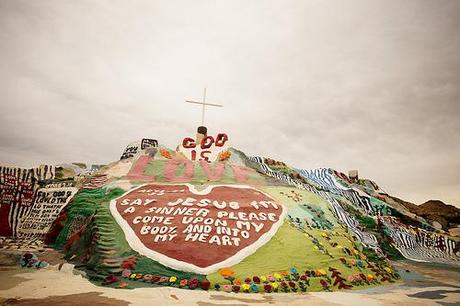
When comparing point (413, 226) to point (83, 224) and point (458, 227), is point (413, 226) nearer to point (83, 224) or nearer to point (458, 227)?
point (458, 227)

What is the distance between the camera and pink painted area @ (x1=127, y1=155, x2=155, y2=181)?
1483cm

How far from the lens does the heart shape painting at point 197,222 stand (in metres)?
9.09

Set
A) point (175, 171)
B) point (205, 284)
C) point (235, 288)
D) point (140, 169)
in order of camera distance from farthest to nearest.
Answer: point (140, 169), point (175, 171), point (205, 284), point (235, 288)

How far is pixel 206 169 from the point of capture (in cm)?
1545

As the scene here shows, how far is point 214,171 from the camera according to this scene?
15195 mm

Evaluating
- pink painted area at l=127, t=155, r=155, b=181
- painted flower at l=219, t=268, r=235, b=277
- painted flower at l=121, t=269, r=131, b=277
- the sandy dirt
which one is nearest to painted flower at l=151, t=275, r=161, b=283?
the sandy dirt

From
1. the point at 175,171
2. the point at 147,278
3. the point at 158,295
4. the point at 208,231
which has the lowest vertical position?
the point at 158,295

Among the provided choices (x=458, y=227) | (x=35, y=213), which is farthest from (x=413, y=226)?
(x=35, y=213)

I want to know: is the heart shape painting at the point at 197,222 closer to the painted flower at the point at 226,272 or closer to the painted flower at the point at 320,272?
the painted flower at the point at 226,272

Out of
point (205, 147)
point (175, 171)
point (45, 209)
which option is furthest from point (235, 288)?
point (45, 209)

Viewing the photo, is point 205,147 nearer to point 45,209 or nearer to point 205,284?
point 45,209

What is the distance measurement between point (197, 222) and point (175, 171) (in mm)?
5444

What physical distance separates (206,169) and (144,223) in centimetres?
542

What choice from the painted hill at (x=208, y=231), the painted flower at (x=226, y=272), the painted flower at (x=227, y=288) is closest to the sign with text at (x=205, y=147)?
the painted hill at (x=208, y=231)
